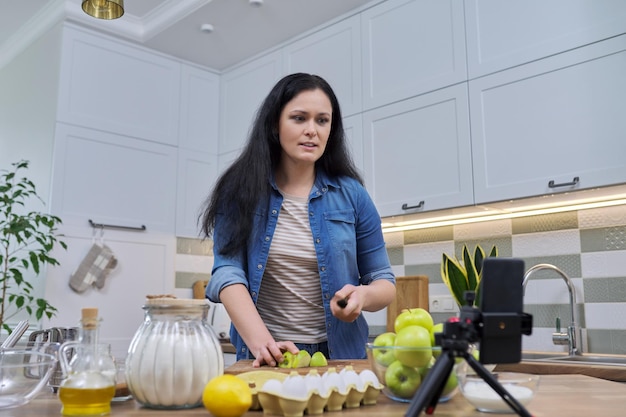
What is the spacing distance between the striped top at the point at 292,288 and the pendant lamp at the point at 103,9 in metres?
0.93

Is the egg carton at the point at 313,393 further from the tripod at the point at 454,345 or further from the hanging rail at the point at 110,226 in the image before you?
the hanging rail at the point at 110,226

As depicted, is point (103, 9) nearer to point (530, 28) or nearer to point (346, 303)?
point (346, 303)

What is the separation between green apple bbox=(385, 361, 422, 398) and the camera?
2.71 feet

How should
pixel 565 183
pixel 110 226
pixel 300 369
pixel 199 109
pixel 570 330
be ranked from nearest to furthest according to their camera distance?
1. pixel 300 369
2. pixel 565 183
3. pixel 570 330
4. pixel 110 226
5. pixel 199 109

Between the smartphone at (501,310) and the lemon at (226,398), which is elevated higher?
the smartphone at (501,310)

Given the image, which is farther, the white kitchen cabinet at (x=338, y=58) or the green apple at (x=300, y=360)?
the white kitchen cabinet at (x=338, y=58)

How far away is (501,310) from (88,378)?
49cm

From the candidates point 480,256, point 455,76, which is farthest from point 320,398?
point 455,76

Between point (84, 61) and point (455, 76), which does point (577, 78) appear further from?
point (84, 61)

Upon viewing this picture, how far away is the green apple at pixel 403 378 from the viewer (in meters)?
0.83

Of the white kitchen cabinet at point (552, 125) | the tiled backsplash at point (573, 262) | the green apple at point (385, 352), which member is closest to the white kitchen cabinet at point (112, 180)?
the tiled backsplash at point (573, 262)

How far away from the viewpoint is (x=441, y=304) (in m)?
2.94

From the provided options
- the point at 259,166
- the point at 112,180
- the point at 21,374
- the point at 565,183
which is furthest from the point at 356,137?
the point at 21,374

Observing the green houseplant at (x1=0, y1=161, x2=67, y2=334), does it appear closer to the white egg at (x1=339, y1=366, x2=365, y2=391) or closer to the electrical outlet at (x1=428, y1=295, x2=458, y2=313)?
the electrical outlet at (x1=428, y1=295, x2=458, y2=313)
